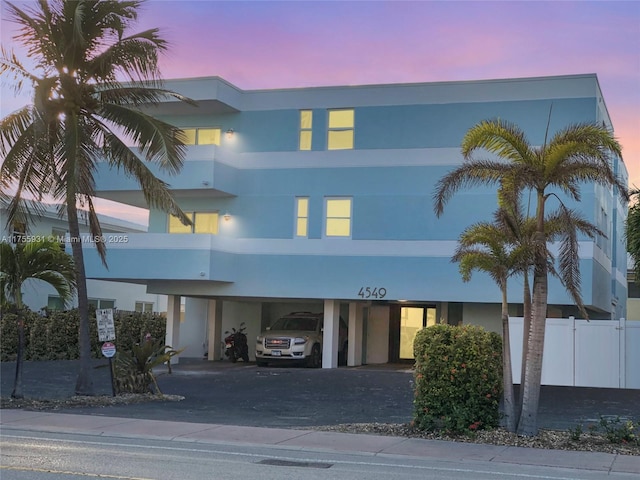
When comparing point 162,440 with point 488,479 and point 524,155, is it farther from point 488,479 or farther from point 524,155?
point 524,155

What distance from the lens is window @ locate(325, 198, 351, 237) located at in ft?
89.7

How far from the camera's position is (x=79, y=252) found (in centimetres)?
1817

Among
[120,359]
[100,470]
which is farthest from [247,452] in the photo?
[120,359]

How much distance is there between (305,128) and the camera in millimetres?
28047

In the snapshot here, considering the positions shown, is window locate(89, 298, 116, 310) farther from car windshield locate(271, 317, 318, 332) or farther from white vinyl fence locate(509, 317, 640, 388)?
white vinyl fence locate(509, 317, 640, 388)

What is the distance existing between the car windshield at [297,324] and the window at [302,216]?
3.47 metres

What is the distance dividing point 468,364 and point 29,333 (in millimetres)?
22413

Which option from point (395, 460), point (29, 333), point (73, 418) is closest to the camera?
point (395, 460)

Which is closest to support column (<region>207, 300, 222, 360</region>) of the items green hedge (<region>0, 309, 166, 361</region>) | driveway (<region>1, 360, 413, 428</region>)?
driveway (<region>1, 360, 413, 428</region>)

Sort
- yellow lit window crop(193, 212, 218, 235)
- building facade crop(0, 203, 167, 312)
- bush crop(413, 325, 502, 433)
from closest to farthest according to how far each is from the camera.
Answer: bush crop(413, 325, 502, 433)
yellow lit window crop(193, 212, 218, 235)
building facade crop(0, 203, 167, 312)

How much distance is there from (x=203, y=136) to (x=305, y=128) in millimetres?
3891

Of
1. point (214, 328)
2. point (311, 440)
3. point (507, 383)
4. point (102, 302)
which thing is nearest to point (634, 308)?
point (214, 328)

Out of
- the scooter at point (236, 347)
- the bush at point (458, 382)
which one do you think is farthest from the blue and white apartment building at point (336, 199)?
the bush at point (458, 382)

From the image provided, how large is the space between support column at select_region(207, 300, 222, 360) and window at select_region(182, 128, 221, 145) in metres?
6.29
